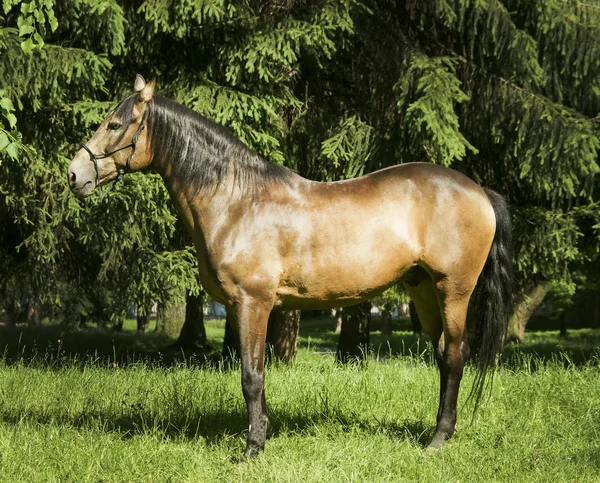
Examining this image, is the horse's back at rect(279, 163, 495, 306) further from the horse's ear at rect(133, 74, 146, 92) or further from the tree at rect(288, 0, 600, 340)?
the tree at rect(288, 0, 600, 340)

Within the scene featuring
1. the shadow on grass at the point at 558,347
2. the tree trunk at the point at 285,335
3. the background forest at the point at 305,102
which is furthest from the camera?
the shadow on grass at the point at 558,347

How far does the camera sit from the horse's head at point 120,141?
5.16 meters

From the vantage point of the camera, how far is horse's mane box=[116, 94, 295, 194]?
522cm

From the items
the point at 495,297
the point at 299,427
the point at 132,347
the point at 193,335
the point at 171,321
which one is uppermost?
the point at 495,297

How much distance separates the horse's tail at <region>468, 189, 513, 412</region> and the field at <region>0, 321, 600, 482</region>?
65 cm

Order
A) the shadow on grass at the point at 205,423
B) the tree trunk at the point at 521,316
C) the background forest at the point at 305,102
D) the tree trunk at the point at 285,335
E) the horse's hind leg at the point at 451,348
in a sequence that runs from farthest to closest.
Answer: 1. the tree trunk at the point at 521,316
2. the tree trunk at the point at 285,335
3. the background forest at the point at 305,102
4. the shadow on grass at the point at 205,423
5. the horse's hind leg at the point at 451,348

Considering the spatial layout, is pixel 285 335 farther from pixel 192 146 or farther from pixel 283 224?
pixel 192 146

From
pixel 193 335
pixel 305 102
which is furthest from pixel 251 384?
pixel 193 335

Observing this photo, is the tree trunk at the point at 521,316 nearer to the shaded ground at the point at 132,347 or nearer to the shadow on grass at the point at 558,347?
the shadow on grass at the point at 558,347

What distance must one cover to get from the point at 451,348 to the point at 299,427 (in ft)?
4.84

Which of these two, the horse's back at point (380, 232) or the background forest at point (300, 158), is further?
the background forest at point (300, 158)

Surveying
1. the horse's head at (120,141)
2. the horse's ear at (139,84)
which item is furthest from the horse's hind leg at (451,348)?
the horse's ear at (139,84)

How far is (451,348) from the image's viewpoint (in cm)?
560

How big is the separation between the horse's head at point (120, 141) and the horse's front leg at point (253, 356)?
131 centimetres
